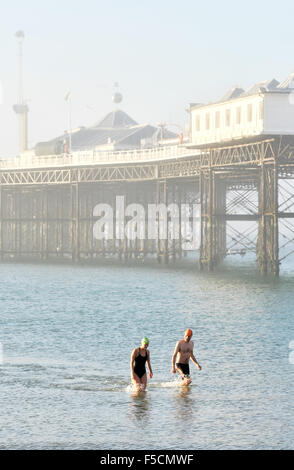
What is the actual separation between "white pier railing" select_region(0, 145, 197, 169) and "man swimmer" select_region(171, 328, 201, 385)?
196 feet

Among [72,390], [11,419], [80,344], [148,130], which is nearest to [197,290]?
[80,344]

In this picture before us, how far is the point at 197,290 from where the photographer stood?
226 ft

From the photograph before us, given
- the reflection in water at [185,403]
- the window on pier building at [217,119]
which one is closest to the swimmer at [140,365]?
the reflection in water at [185,403]

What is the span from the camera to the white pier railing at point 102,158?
94.1m

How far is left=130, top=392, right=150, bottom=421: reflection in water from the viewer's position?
26266mm

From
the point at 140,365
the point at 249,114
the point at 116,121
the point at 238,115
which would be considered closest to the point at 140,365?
the point at 140,365

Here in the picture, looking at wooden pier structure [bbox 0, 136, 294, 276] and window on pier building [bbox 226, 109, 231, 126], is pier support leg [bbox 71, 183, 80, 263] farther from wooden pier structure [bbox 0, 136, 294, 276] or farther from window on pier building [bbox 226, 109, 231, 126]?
window on pier building [bbox 226, 109, 231, 126]

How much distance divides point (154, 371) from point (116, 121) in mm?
133428

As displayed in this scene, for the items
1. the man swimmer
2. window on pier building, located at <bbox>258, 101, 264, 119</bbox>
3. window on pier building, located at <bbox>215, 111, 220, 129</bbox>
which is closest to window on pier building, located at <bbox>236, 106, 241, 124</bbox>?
window on pier building, located at <bbox>258, 101, 264, 119</bbox>

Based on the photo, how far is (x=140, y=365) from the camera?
93.7ft

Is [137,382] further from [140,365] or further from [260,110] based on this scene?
[260,110]

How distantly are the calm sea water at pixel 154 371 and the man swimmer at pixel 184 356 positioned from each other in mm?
558

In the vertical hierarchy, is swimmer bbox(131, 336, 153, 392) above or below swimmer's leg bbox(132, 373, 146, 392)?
above
